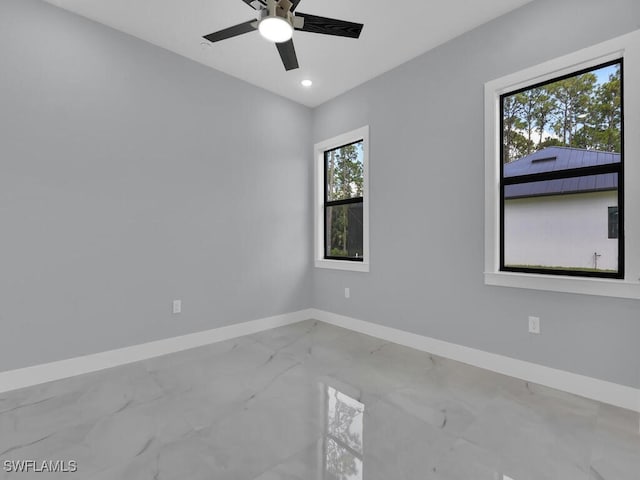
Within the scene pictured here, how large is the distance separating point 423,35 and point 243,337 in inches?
138

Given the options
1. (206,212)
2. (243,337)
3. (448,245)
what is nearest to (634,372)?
(448,245)

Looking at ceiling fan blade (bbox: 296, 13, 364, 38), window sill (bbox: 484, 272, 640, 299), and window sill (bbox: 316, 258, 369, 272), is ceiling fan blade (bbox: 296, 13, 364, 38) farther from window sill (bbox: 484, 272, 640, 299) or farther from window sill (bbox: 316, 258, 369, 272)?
window sill (bbox: 316, 258, 369, 272)

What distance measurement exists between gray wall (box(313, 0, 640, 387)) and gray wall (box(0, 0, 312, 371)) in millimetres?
1321

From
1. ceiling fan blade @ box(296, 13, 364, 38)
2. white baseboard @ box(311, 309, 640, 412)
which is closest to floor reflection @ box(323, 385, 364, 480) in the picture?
white baseboard @ box(311, 309, 640, 412)

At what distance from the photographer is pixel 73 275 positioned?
2502mm

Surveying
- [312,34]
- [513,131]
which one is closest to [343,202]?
[312,34]

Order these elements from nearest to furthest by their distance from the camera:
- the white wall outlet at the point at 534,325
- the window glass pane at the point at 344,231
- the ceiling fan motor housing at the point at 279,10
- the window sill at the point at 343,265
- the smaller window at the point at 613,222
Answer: the ceiling fan motor housing at the point at 279,10 < the smaller window at the point at 613,222 < the white wall outlet at the point at 534,325 < the window sill at the point at 343,265 < the window glass pane at the point at 344,231

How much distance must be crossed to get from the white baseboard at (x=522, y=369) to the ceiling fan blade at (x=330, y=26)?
2644 mm

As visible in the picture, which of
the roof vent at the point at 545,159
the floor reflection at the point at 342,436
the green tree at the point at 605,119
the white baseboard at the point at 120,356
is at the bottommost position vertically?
the floor reflection at the point at 342,436

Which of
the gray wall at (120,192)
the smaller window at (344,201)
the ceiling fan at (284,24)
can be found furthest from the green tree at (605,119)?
the gray wall at (120,192)

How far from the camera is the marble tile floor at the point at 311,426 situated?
4.82ft

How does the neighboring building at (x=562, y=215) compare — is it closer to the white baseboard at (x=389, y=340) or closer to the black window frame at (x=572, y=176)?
Result: the black window frame at (x=572, y=176)

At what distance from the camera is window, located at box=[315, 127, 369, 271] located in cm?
367

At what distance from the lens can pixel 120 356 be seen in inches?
106
